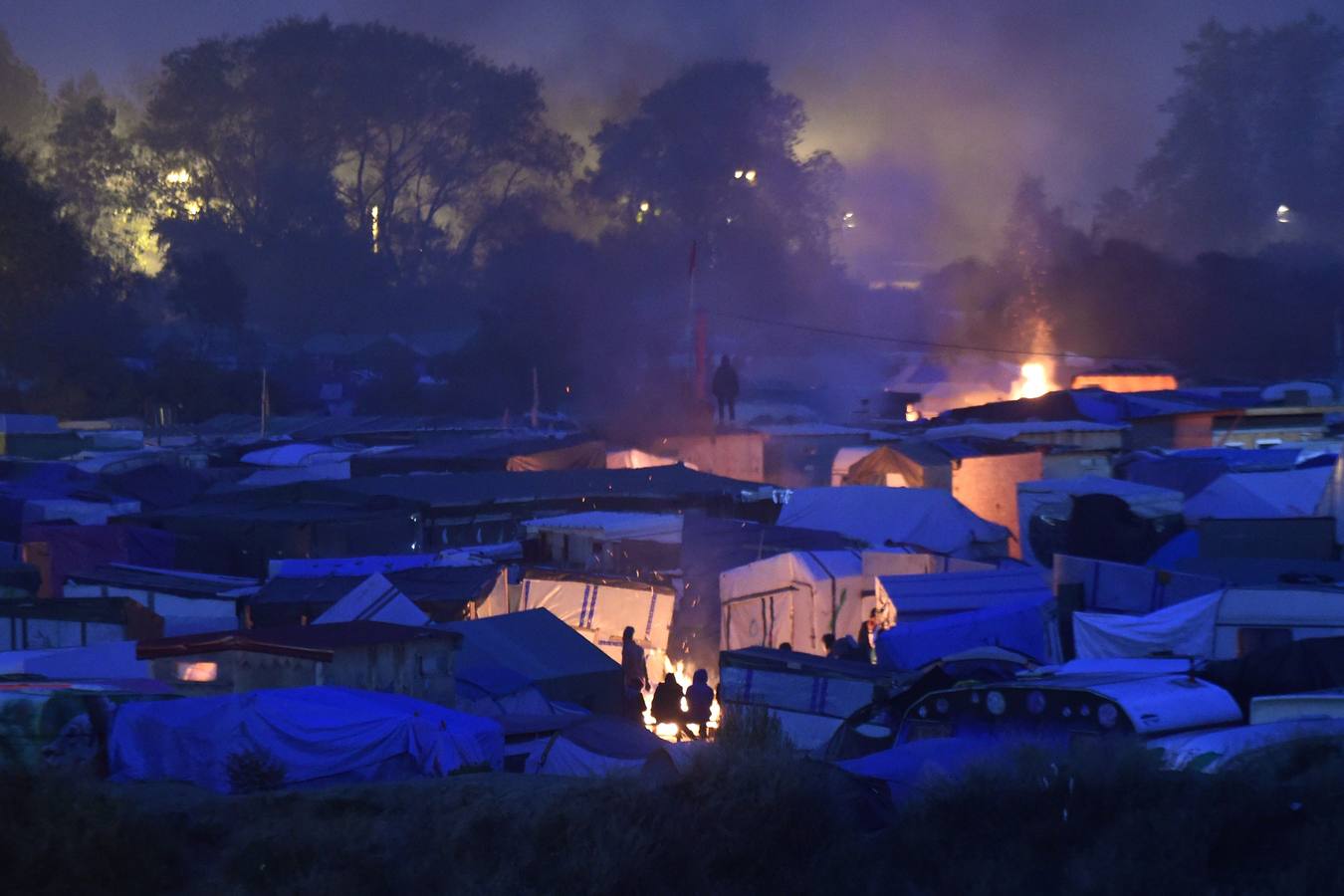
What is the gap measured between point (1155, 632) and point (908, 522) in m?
4.31

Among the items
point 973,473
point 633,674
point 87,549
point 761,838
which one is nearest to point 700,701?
point 633,674

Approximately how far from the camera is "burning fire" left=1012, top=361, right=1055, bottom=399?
102ft

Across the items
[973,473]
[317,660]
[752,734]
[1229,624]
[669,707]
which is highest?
[973,473]

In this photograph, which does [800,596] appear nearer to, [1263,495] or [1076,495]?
[1076,495]

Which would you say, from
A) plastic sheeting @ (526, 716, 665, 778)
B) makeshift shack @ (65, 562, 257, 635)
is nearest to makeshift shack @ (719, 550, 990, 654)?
plastic sheeting @ (526, 716, 665, 778)

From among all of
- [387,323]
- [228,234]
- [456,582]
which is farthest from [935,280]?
[456,582]

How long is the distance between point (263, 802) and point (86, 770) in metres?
0.81

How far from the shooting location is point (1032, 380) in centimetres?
3156

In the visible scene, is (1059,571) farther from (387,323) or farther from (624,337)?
(387,323)

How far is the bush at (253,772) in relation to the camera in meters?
6.93

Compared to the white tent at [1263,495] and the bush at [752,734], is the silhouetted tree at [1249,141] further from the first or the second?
the bush at [752,734]

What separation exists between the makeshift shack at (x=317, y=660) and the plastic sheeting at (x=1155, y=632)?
379cm

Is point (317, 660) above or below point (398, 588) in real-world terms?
below

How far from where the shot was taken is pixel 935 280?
47.5 meters
